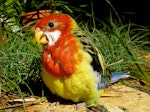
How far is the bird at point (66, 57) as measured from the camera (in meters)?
2.62

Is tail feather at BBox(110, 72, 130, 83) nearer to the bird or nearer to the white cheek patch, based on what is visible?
the bird

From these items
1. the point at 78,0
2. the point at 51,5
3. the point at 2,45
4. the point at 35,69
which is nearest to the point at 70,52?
the point at 35,69

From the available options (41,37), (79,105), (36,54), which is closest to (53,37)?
(41,37)

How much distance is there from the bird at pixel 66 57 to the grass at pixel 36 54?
42 cm

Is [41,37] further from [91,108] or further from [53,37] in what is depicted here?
[91,108]

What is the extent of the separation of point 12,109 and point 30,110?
12cm

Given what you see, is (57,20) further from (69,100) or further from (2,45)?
(2,45)

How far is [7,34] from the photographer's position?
384 centimetres

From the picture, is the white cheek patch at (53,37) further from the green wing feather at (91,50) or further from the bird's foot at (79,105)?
the bird's foot at (79,105)

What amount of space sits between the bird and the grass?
1.37ft

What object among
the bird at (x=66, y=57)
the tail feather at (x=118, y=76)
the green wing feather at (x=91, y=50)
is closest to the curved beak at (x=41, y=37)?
the bird at (x=66, y=57)

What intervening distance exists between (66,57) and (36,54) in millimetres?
796

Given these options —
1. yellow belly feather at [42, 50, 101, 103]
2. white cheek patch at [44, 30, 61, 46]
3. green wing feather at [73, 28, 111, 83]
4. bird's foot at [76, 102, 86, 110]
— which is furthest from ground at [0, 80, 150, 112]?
white cheek patch at [44, 30, 61, 46]

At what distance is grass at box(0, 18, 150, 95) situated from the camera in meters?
3.19
